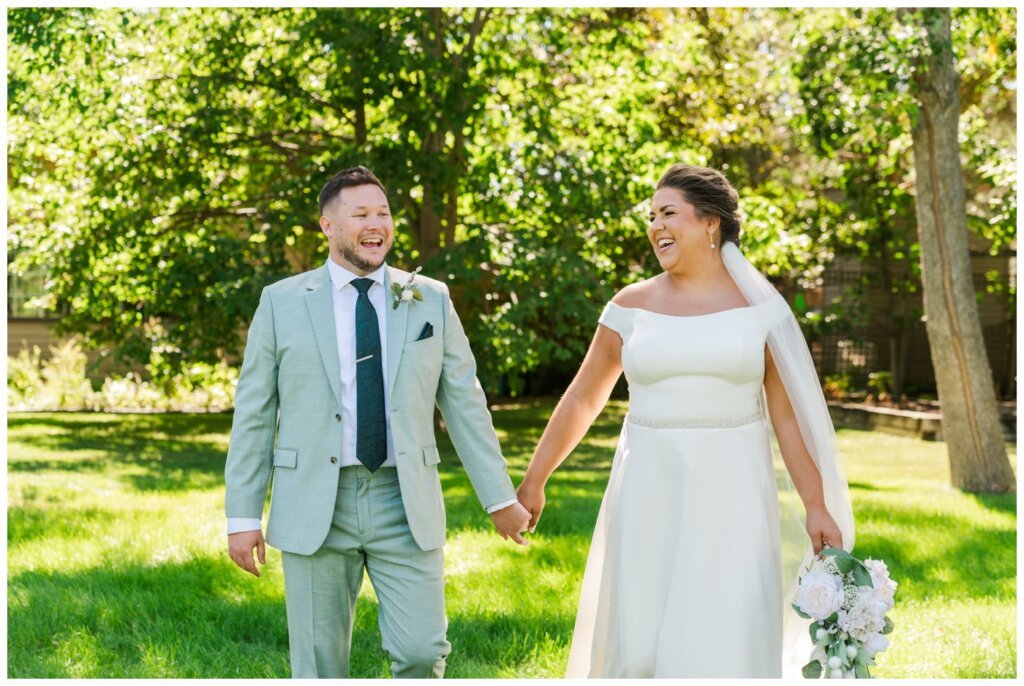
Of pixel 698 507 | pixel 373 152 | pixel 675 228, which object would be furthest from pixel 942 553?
pixel 373 152

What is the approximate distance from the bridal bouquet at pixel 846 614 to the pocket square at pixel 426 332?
1593 mm

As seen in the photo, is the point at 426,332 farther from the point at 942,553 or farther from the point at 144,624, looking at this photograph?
the point at 942,553

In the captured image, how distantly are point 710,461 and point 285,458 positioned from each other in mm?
1603

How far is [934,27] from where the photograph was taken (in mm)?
10695

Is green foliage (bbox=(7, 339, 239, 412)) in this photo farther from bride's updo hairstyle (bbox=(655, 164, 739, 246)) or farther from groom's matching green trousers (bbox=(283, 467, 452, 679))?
bride's updo hairstyle (bbox=(655, 164, 739, 246))

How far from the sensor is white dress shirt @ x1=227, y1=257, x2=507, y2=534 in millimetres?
3914

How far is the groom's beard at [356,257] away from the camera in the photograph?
Result: 3.98 meters

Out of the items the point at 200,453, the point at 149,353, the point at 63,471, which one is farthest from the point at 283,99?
the point at 63,471

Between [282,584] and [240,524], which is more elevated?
[240,524]

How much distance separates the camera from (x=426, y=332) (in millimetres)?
4031

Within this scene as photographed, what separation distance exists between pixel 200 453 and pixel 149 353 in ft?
7.12

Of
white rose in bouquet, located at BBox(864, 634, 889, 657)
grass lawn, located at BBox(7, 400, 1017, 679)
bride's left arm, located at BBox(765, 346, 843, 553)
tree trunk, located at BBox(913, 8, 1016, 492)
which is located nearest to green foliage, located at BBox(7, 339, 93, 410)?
grass lawn, located at BBox(7, 400, 1017, 679)

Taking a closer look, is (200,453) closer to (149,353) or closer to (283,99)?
(149,353)

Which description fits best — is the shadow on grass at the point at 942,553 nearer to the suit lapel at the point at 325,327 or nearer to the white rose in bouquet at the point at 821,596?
the white rose in bouquet at the point at 821,596
